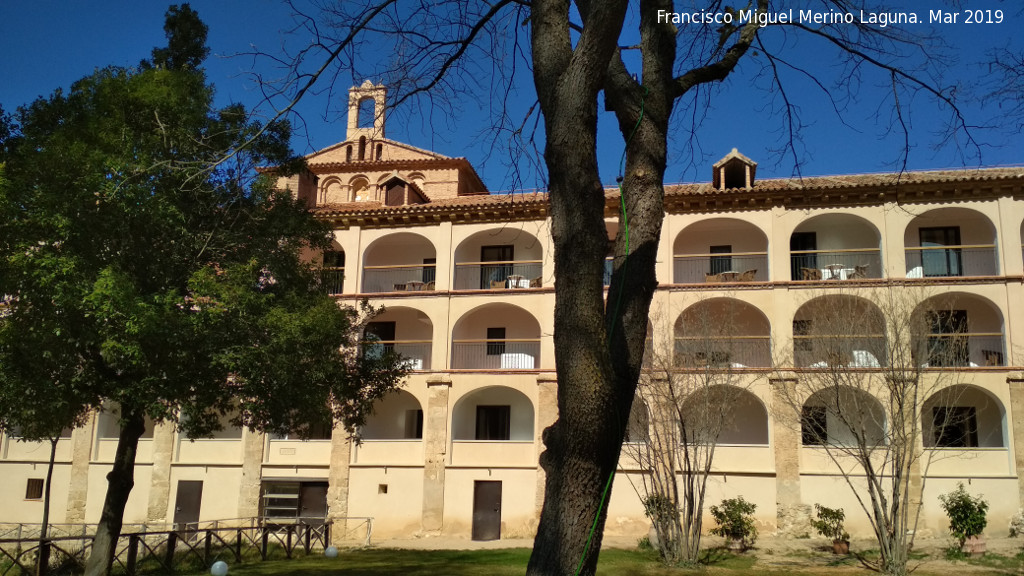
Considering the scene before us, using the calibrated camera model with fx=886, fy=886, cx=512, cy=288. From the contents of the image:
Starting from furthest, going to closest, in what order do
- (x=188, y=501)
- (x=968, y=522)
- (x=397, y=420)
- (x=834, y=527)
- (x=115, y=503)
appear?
(x=397, y=420) → (x=188, y=501) → (x=834, y=527) → (x=968, y=522) → (x=115, y=503)

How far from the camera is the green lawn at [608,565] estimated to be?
19453mm

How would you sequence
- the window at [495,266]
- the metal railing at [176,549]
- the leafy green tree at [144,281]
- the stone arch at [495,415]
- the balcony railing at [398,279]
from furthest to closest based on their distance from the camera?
the balcony railing at [398,279] → the window at [495,266] → the stone arch at [495,415] → the metal railing at [176,549] → the leafy green tree at [144,281]

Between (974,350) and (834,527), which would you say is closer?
(834,527)

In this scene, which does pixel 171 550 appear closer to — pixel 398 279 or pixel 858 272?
pixel 398 279

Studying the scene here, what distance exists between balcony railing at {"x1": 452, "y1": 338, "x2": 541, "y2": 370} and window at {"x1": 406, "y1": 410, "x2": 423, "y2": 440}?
251 cm

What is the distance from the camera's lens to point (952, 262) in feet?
94.3

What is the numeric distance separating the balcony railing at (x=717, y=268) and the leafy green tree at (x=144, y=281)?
1579 centimetres

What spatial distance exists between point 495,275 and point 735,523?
1258 centimetres

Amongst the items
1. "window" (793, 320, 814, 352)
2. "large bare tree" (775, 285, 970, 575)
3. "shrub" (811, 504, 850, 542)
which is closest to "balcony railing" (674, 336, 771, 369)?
"window" (793, 320, 814, 352)

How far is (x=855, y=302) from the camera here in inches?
1060

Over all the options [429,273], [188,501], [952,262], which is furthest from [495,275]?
[952,262]

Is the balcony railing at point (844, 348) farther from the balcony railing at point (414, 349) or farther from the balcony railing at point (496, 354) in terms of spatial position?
the balcony railing at point (414, 349)

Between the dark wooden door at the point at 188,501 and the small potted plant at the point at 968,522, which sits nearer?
the small potted plant at the point at 968,522

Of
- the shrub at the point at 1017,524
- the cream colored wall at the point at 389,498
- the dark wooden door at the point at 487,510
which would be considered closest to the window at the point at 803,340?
the shrub at the point at 1017,524
